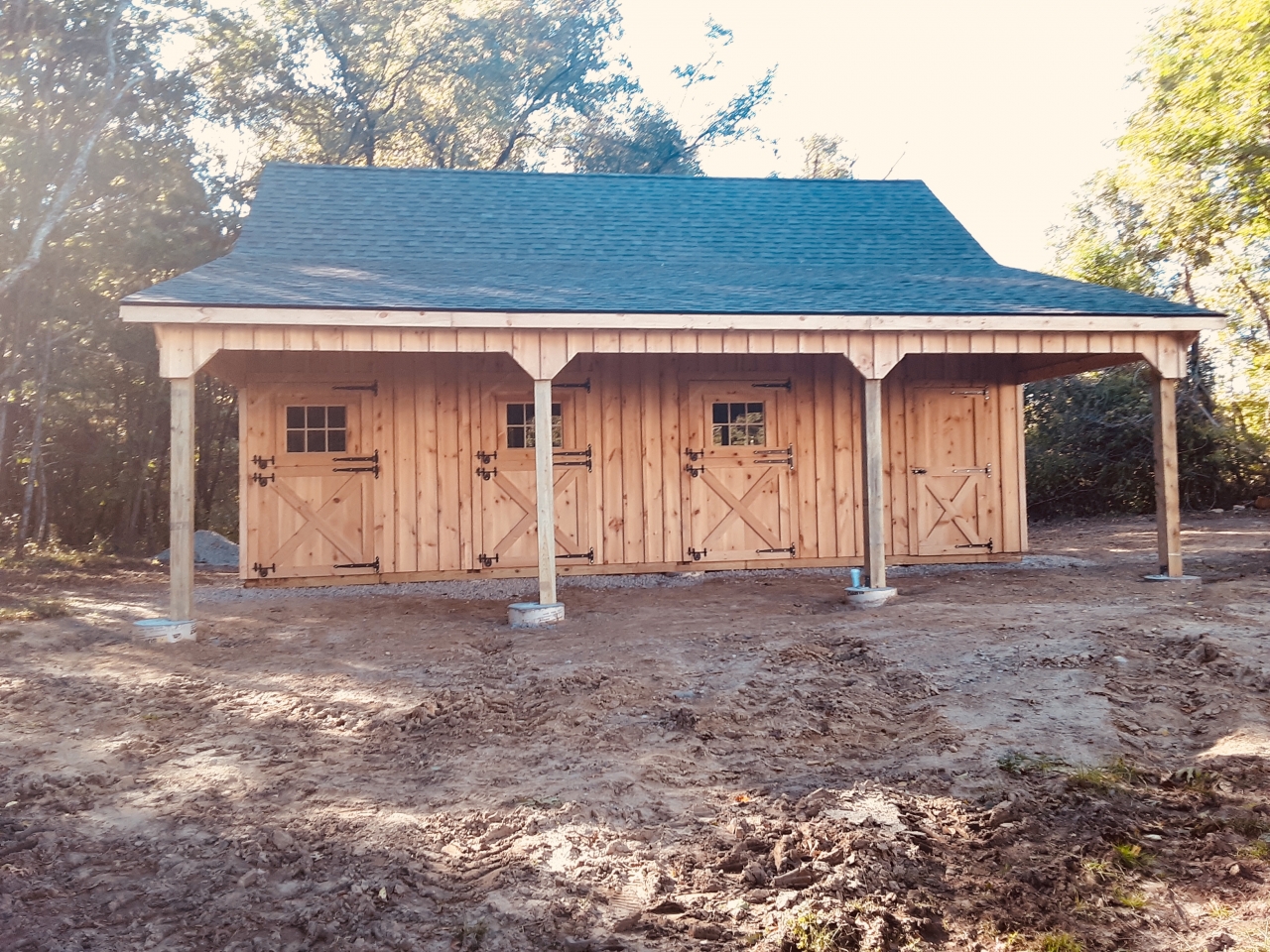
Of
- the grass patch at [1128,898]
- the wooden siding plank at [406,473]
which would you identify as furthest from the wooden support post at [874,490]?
the grass patch at [1128,898]

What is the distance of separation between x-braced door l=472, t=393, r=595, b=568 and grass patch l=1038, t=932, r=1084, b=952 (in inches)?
281

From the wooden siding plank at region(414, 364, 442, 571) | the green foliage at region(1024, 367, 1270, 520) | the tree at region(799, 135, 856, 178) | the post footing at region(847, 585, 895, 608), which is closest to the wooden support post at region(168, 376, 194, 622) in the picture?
the wooden siding plank at region(414, 364, 442, 571)

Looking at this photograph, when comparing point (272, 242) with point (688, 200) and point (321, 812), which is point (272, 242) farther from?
point (321, 812)

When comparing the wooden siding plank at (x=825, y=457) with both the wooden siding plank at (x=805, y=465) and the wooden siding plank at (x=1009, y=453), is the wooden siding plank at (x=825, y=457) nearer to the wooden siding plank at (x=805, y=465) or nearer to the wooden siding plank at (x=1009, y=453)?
the wooden siding plank at (x=805, y=465)

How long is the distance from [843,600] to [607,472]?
111 inches

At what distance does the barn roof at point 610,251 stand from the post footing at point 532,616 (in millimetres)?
2354

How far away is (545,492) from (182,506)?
2.71 m

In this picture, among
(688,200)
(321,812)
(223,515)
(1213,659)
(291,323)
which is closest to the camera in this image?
(321,812)

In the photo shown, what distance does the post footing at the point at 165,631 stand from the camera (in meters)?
6.92

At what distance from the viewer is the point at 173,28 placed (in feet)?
48.4

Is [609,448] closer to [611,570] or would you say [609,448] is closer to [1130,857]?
[611,570]

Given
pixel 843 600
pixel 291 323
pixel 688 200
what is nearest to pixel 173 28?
pixel 688 200

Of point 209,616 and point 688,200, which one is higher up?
point 688,200

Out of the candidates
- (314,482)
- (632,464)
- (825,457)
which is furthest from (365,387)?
(825,457)
